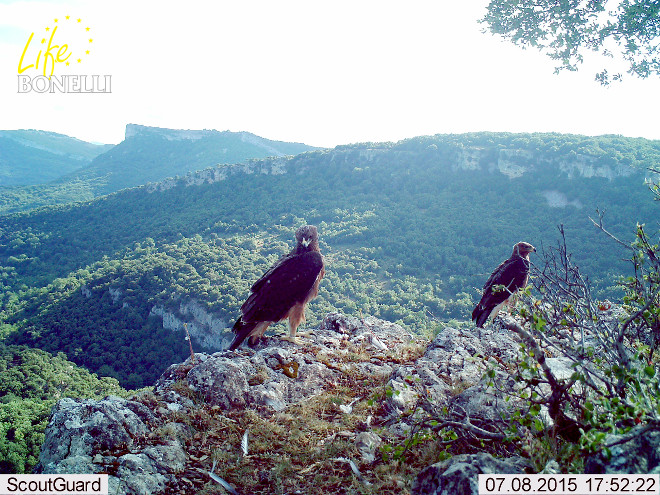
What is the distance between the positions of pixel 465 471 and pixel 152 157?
187 metres

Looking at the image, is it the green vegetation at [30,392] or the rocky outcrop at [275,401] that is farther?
the green vegetation at [30,392]

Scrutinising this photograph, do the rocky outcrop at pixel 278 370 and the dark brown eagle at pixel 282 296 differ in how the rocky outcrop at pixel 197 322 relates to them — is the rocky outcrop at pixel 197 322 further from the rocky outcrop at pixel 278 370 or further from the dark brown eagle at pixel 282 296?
the dark brown eagle at pixel 282 296

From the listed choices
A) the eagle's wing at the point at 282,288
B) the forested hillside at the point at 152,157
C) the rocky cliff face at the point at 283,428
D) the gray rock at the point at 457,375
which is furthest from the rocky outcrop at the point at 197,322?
the forested hillside at the point at 152,157

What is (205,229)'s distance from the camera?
3209 inches

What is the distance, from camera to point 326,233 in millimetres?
74812

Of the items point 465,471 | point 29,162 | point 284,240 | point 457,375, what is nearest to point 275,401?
point 457,375

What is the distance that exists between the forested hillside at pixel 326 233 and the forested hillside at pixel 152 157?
4840cm

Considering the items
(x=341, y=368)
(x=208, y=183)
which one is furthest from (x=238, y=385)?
(x=208, y=183)

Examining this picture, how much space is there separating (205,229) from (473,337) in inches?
3169

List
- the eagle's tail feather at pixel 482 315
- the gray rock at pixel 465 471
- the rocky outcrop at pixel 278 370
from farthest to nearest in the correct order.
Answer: the eagle's tail feather at pixel 482 315
the rocky outcrop at pixel 278 370
the gray rock at pixel 465 471

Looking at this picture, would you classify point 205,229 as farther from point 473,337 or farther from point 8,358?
point 473,337

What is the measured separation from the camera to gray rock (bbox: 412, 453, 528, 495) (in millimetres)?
2430

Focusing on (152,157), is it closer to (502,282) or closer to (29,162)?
(29,162)

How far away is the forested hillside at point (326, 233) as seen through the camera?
47469mm
